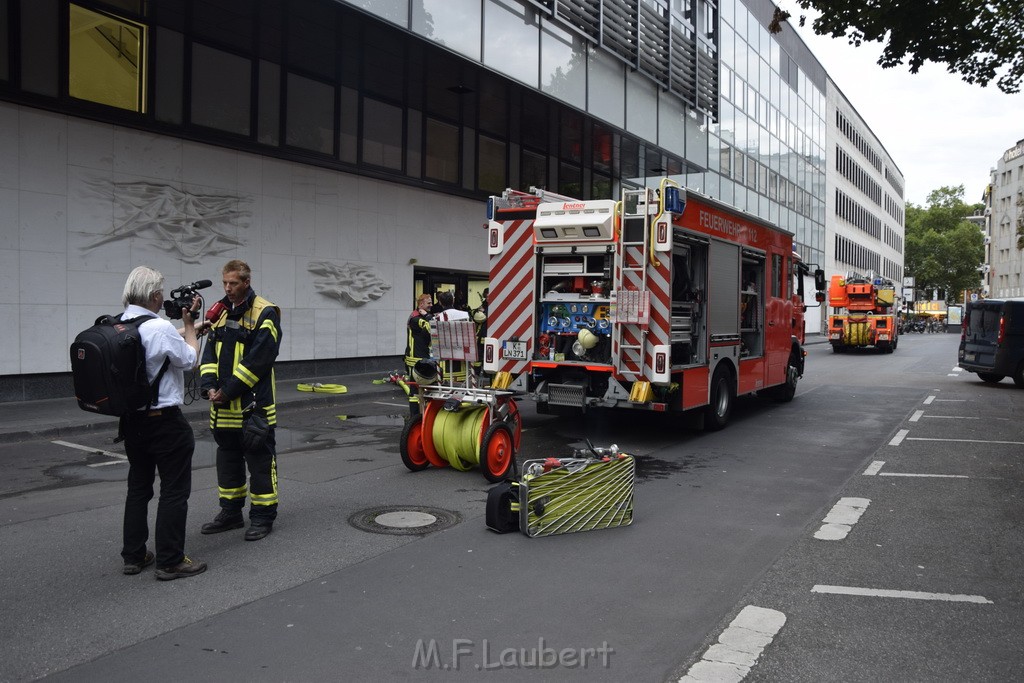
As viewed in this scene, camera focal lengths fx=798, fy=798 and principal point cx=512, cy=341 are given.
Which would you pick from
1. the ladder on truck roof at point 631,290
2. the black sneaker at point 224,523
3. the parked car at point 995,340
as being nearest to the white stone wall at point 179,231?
the black sneaker at point 224,523

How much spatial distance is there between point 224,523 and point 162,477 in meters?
1.03

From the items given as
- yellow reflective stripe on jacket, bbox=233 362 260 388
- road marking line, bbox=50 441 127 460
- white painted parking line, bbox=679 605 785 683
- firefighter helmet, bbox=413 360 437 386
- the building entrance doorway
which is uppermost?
the building entrance doorway

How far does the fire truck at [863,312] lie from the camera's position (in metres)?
31.5

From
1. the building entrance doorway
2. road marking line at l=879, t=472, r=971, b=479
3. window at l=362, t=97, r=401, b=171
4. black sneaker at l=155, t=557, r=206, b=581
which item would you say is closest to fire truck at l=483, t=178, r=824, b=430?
road marking line at l=879, t=472, r=971, b=479

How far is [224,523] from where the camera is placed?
5758 mm

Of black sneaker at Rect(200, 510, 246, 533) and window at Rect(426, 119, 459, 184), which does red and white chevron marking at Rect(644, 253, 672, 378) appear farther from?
window at Rect(426, 119, 459, 184)

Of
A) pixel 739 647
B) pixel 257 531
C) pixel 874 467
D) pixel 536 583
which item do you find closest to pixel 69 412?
pixel 257 531

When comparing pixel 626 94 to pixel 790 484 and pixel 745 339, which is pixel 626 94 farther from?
pixel 790 484

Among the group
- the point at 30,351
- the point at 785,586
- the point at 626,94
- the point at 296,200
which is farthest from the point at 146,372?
the point at 626,94

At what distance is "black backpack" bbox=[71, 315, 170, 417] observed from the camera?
442cm

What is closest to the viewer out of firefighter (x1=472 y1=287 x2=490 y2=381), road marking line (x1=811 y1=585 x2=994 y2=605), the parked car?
road marking line (x1=811 y1=585 x2=994 y2=605)

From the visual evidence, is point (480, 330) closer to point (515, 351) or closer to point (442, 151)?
point (442, 151)

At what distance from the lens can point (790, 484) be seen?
7.68 meters

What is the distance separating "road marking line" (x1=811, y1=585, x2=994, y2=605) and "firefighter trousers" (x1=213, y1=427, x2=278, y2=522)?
3649 millimetres
